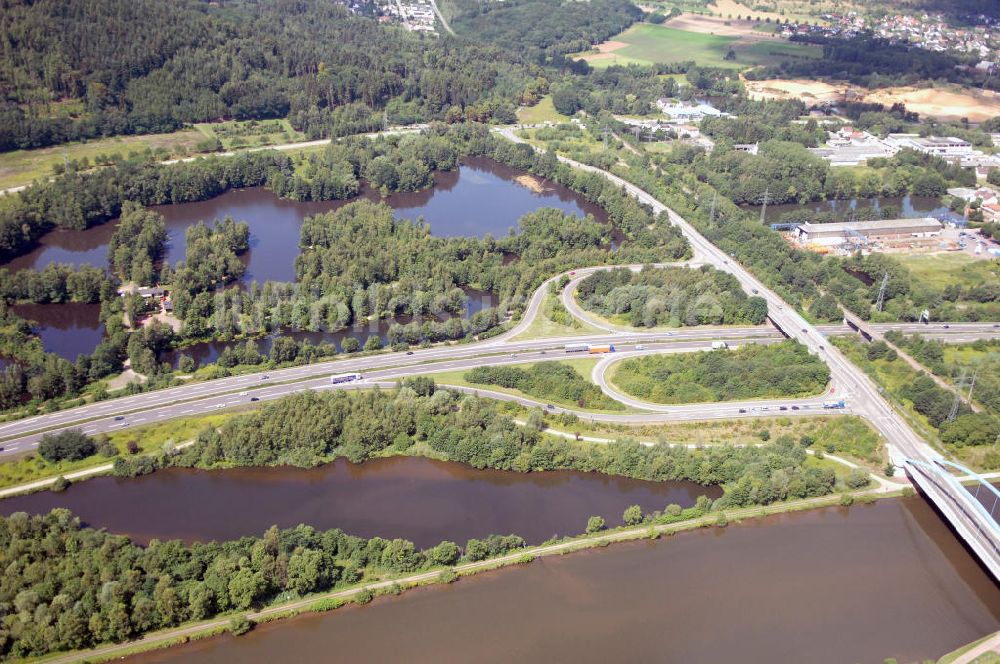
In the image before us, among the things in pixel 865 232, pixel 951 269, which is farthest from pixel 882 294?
pixel 865 232

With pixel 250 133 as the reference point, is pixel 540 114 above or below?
above

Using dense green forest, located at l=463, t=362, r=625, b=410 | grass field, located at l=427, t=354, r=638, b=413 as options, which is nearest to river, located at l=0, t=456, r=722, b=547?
grass field, located at l=427, t=354, r=638, b=413

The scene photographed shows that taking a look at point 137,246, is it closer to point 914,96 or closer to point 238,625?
point 238,625

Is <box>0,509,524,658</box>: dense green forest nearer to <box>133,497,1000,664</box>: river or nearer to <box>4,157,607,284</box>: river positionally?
<box>133,497,1000,664</box>: river

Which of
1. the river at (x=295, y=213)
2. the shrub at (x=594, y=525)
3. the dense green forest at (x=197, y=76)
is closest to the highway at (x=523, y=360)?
the shrub at (x=594, y=525)

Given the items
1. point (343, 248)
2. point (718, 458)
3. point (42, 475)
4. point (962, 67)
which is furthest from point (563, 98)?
point (42, 475)

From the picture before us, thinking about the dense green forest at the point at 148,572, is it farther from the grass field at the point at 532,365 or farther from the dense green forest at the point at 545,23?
the dense green forest at the point at 545,23

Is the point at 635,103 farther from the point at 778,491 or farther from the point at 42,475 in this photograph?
the point at 42,475
